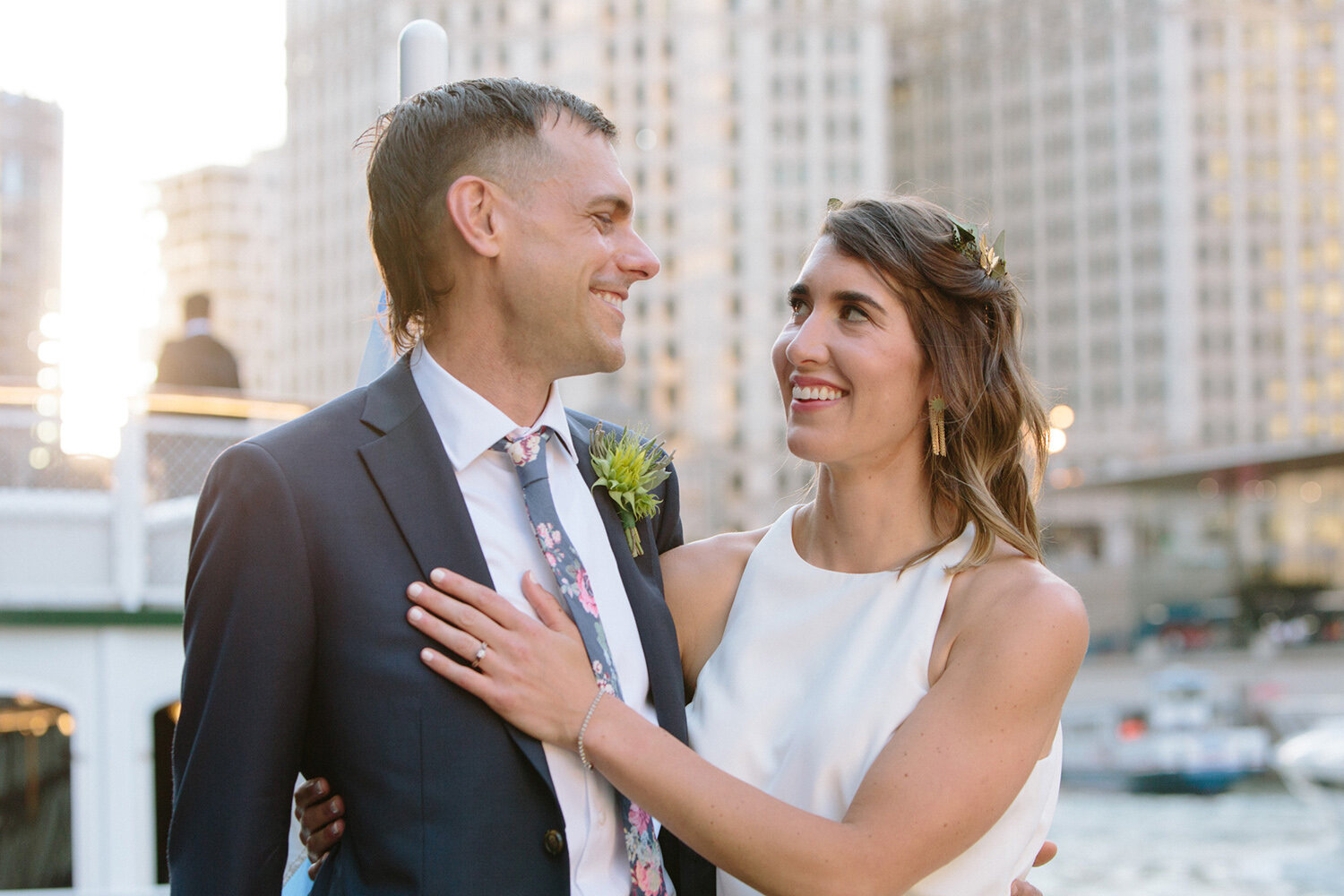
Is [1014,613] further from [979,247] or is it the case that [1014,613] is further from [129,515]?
[129,515]

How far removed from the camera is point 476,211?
2.92 m

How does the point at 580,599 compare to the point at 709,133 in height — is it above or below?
below

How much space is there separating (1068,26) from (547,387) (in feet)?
333

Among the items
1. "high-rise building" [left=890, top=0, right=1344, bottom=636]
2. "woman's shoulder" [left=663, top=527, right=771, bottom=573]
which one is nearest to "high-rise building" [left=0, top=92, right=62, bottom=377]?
"high-rise building" [left=890, top=0, right=1344, bottom=636]

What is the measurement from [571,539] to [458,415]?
38 cm

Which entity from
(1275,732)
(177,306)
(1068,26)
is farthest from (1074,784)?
(177,306)

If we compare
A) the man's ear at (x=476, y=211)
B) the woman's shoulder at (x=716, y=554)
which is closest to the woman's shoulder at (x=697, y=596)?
the woman's shoulder at (x=716, y=554)

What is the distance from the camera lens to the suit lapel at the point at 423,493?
2.66 m

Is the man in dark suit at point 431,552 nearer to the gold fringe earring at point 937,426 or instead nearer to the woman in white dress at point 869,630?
the woman in white dress at point 869,630

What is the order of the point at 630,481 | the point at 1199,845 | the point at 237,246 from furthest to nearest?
1. the point at 237,246
2. the point at 1199,845
3. the point at 630,481

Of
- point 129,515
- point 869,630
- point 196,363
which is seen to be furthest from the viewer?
point 196,363

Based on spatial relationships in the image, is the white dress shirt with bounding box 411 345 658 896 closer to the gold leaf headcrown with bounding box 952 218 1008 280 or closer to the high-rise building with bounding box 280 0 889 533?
the gold leaf headcrown with bounding box 952 218 1008 280

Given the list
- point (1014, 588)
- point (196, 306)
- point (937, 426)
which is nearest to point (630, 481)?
point (937, 426)

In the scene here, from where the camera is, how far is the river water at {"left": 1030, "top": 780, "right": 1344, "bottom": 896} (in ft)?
89.0
